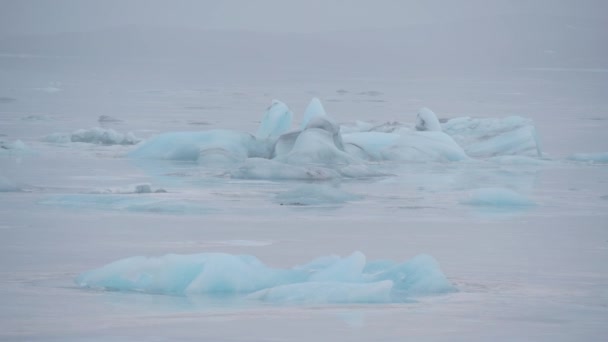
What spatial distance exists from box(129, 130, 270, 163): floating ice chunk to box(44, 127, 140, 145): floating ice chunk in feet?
4.82

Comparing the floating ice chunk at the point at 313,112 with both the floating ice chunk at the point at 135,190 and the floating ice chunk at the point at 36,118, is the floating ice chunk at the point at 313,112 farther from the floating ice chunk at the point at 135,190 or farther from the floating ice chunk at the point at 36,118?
the floating ice chunk at the point at 36,118

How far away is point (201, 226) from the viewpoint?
8359 mm

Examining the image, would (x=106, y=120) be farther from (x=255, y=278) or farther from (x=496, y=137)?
(x=255, y=278)

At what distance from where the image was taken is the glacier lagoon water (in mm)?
5559

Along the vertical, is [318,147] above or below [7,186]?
above

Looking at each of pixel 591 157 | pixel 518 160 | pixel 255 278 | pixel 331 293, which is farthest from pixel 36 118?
pixel 331 293

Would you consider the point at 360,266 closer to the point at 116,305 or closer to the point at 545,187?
the point at 116,305

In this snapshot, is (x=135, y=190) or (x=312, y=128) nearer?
(x=135, y=190)

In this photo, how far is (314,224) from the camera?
855 cm

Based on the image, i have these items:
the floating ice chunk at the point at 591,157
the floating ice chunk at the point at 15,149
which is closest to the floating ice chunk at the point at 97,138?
the floating ice chunk at the point at 15,149

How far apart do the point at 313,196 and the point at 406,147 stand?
3.78 metres

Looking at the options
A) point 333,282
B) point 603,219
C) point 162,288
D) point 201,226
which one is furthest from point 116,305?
point 603,219

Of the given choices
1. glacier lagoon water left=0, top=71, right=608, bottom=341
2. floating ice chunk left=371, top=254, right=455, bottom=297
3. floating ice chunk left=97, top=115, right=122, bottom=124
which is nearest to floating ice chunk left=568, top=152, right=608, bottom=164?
glacier lagoon water left=0, top=71, right=608, bottom=341

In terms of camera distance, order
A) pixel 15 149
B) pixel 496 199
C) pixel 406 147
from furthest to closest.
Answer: pixel 406 147
pixel 15 149
pixel 496 199
